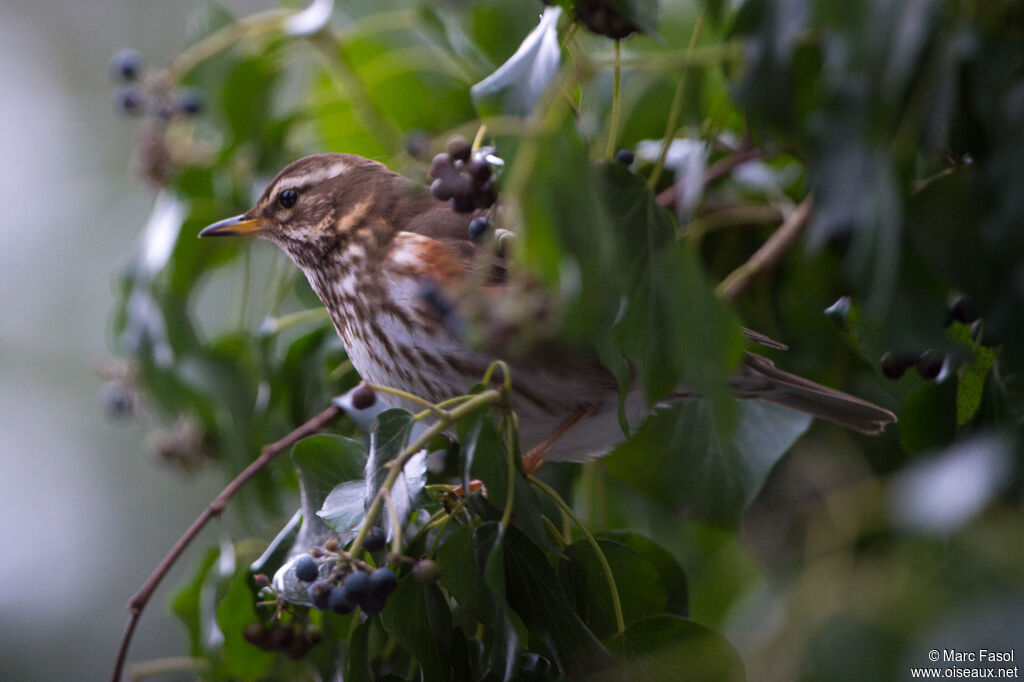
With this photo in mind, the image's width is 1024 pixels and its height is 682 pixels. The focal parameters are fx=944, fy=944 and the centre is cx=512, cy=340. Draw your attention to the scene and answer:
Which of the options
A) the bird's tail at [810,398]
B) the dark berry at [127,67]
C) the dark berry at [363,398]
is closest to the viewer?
the dark berry at [363,398]

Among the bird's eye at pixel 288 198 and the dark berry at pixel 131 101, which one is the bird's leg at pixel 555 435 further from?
→ the dark berry at pixel 131 101

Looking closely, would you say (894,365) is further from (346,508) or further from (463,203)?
(346,508)

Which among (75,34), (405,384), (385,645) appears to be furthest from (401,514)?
(75,34)

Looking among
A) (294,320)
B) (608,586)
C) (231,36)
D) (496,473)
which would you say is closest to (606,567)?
(608,586)

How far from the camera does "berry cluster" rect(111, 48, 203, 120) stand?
2.48 meters

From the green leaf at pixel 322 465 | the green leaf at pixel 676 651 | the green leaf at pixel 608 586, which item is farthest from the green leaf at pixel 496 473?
the green leaf at pixel 322 465

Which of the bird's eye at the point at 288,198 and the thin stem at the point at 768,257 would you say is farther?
the bird's eye at the point at 288,198

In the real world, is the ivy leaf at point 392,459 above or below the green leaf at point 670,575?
above

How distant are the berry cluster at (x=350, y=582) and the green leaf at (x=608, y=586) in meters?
0.34

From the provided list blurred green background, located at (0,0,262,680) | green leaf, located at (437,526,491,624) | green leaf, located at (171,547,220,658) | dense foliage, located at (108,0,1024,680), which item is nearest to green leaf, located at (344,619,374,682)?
dense foliage, located at (108,0,1024,680)

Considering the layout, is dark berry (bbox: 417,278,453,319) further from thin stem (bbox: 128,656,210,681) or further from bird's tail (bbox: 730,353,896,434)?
thin stem (bbox: 128,656,210,681)

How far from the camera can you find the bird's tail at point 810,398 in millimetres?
2172

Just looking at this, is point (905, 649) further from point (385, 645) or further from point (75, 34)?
point (75, 34)

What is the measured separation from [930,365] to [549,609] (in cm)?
84
